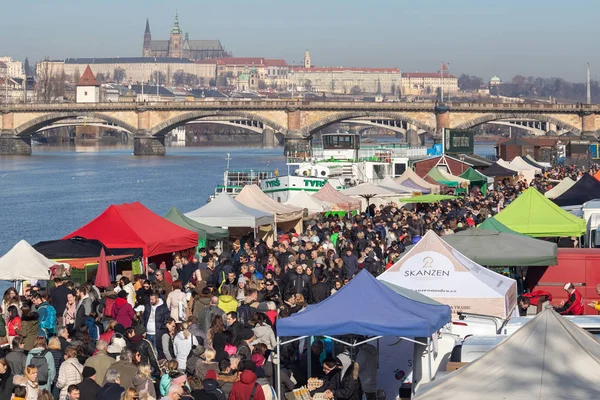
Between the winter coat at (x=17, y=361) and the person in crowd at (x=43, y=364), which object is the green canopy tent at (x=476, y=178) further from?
the person in crowd at (x=43, y=364)

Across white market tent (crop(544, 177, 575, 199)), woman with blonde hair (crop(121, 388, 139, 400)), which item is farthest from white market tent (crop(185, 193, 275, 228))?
woman with blonde hair (crop(121, 388, 139, 400))

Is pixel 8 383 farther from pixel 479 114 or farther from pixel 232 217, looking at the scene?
pixel 479 114

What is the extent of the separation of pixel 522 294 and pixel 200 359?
606 cm

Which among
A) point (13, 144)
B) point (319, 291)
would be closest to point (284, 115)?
point (13, 144)

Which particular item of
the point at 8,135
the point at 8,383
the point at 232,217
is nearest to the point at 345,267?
the point at 232,217

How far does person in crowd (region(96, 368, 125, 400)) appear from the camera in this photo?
9.27m

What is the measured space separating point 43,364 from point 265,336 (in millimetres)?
2273

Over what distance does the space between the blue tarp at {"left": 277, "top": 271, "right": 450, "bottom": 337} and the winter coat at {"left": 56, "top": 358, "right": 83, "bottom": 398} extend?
1.66m

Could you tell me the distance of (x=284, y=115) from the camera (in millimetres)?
98438

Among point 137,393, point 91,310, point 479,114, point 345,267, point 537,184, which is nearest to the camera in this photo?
point 137,393

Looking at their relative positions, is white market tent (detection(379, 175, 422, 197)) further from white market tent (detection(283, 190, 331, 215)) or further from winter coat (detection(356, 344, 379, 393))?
winter coat (detection(356, 344, 379, 393))

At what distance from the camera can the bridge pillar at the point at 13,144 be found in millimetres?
103250

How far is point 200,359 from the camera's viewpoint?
10.3m

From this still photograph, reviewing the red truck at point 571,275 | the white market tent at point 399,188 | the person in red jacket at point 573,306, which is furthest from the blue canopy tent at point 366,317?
the white market tent at point 399,188
